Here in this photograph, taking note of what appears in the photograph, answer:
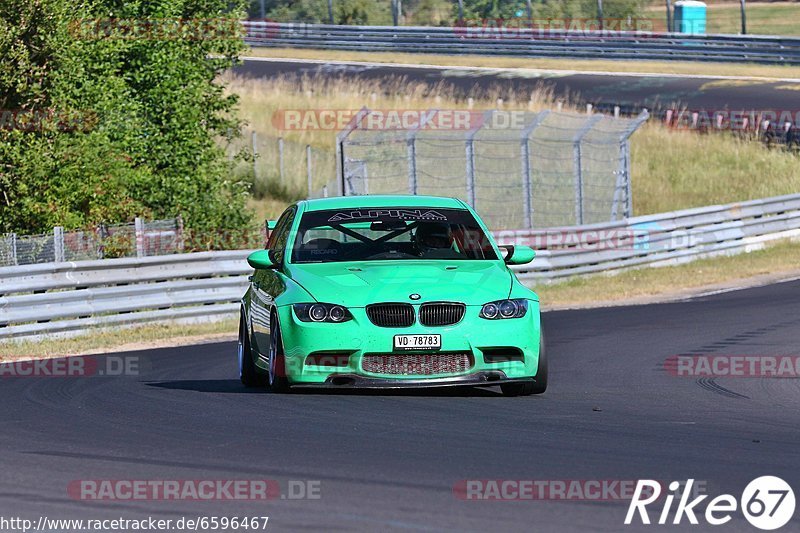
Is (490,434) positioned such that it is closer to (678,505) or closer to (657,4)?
(678,505)

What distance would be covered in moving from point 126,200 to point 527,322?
15.5 meters

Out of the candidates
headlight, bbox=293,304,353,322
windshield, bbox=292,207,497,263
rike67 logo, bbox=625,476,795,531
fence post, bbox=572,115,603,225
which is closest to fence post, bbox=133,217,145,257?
fence post, bbox=572,115,603,225

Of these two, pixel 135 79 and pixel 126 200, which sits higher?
pixel 135 79

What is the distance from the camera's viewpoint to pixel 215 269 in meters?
21.8

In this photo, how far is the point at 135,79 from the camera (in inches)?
1046

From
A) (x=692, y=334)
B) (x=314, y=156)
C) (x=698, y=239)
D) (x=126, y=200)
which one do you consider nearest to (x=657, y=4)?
(x=314, y=156)

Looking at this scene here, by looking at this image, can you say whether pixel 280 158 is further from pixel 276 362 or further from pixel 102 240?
pixel 276 362

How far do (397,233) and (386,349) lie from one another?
71.5 inches
